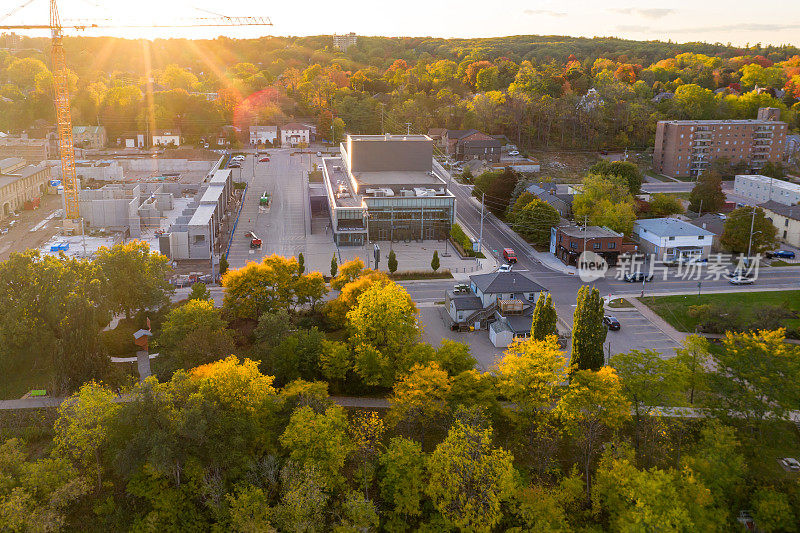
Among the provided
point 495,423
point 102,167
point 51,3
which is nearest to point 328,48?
point 102,167

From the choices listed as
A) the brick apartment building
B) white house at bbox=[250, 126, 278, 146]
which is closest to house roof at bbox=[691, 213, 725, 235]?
the brick apartment building

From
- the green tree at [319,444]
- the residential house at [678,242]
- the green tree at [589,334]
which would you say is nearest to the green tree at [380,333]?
the green tree at [319,444]

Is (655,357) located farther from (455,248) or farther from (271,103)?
(271,103)

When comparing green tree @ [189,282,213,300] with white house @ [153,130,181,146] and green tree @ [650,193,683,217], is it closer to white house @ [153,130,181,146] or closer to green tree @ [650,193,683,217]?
green tree @ [650,193,683,217]

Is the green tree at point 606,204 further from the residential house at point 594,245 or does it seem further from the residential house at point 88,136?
the residential house at point 88,136

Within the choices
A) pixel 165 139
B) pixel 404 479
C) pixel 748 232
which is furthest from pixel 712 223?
pixel 165 139
